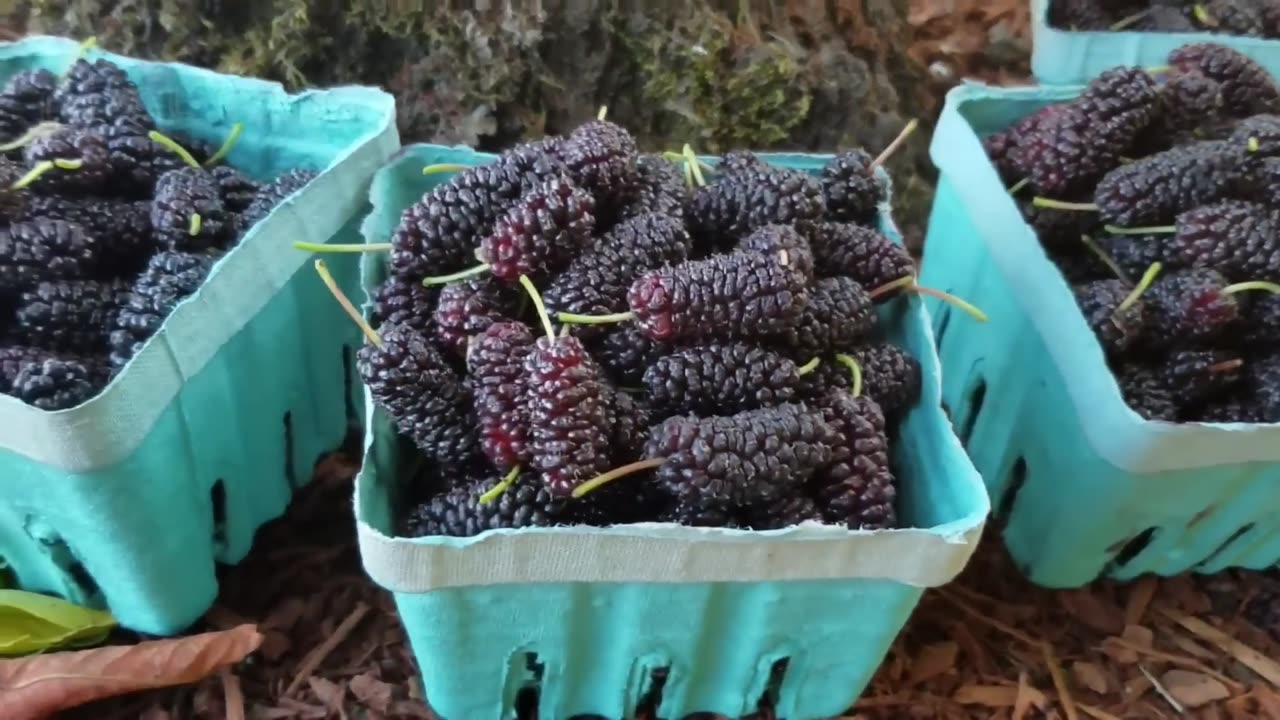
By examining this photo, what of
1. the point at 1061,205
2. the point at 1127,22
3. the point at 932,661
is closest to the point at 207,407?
the point at 932,661

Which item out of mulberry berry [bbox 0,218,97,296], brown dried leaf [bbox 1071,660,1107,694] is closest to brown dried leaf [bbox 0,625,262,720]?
mulberry berry [bbox 0,218,97,296]

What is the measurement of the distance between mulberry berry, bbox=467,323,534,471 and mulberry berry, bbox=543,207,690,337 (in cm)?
5

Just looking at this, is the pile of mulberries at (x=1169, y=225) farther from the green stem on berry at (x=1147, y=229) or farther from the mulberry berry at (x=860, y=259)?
the mulberry berry at (x=860, y=259)

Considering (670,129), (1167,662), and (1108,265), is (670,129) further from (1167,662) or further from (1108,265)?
(1167,662)

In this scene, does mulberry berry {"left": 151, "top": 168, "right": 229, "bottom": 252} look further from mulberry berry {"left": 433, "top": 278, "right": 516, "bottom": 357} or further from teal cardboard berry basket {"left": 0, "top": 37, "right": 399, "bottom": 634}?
mulberry berry {"left": 433, "top": 278, "right": 516, "bottom": 357}

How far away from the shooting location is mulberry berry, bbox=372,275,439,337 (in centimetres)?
86

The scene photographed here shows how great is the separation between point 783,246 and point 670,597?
0.28m

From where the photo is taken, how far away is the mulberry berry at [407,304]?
865 mm

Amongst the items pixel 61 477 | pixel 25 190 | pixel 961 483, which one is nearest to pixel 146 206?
pixel 25 190

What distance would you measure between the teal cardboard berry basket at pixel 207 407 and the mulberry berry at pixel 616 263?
278mm

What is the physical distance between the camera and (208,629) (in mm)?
996

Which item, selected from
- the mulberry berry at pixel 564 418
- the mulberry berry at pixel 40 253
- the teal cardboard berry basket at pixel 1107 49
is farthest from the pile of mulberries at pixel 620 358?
the teal cardboard berry basket at pixel 1107 49

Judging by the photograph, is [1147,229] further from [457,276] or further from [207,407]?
[207,407]

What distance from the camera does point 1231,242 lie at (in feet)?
3.21
